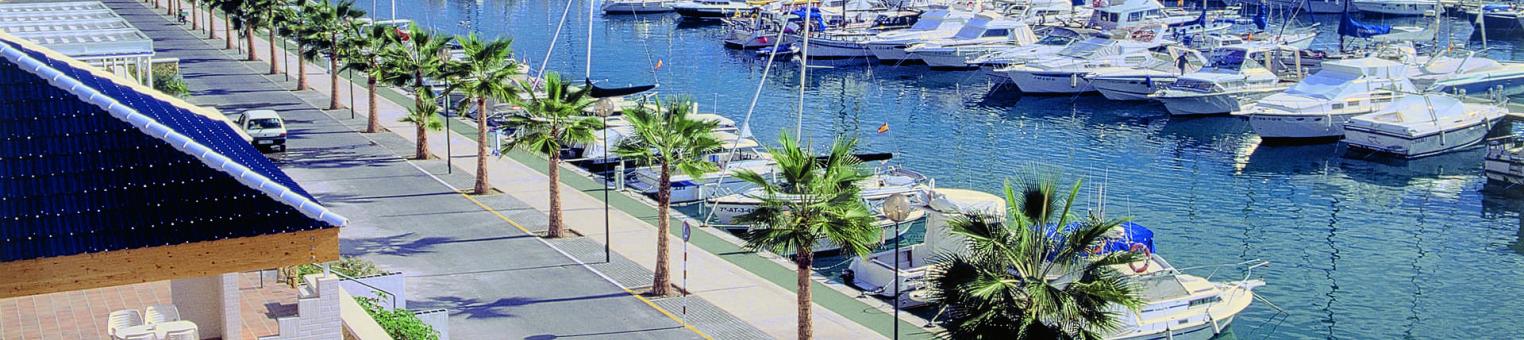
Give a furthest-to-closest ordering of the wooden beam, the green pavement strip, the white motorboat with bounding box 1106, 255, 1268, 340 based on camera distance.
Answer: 1. the green pavement strip
2. the white motorboat with bounding box 1106, 255, 1268, 340
3. the wooden beam

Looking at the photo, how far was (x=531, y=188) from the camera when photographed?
173 feet

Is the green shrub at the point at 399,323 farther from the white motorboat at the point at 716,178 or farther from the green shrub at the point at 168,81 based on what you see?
the green shrub at the point at 168,81

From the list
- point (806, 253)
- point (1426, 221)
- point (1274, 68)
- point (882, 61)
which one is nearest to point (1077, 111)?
point (1274, 68)

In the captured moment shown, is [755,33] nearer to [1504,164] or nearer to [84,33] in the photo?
[1504,164]

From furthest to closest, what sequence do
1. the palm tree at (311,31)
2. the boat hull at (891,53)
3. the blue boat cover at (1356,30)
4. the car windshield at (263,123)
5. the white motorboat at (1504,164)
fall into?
the boat hull at (891,53) < the blue boat cover at (1356,30) < the palm tree at (311,31) < the white motorboat at (1504,164) < the car windshield at (263,123)

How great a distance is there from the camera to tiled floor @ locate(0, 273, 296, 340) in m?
23.4

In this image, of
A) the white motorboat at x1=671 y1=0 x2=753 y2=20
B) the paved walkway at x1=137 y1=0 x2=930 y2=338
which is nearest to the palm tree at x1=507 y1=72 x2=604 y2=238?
the paved walkway at x1=137 y1=0 x2=930 y2=338

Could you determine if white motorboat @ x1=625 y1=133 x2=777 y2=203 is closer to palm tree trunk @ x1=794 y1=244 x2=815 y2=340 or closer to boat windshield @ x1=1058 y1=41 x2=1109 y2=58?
palm tree trunk @ x1=794 y1=244 x2=815 y2=340

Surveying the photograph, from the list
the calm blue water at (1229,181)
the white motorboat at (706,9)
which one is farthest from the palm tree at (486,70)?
the white motorboat at (706,9)

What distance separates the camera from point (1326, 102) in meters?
72.8

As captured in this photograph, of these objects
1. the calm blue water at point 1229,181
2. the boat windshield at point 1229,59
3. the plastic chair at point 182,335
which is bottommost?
the calm blue water at point 1229,181

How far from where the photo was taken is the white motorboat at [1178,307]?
36469mm

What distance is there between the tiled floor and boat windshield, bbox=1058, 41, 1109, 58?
231 ft

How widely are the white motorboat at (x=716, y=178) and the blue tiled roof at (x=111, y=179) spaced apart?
3181 centimetres
